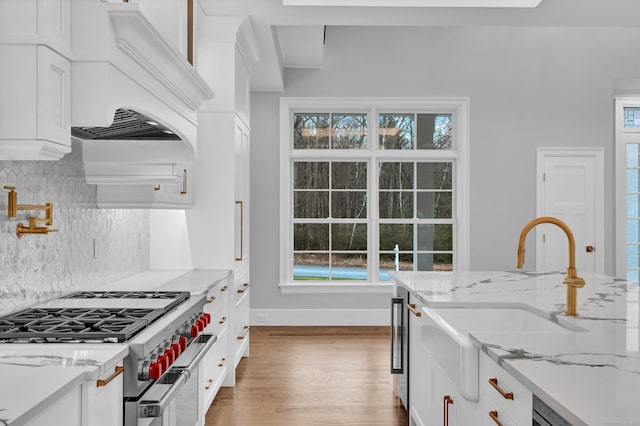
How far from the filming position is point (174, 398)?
2191mm

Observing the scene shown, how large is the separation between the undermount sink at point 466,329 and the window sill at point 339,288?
11.6 feet

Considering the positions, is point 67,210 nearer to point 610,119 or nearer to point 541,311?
point 541,311

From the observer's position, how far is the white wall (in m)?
5.89

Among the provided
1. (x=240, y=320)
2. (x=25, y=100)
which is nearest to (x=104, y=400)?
(x=25, y=100)

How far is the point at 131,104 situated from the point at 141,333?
0.83 meters

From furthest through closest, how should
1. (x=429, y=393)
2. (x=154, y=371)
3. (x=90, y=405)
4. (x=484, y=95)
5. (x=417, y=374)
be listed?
(x=484, y=95), (x=417, y=374), (x=429, y=393), (x=154, y=371), (x=90, y=405)

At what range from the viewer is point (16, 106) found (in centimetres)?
157

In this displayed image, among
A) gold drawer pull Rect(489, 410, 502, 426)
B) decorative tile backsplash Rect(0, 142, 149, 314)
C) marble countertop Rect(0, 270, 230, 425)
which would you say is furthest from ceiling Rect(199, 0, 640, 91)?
gold drawer pull Rect(489, 410, 502, 426)

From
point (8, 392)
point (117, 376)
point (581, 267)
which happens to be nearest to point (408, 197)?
point (581, 267)

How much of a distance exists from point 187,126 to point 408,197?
3.80m

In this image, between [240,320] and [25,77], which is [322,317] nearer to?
[240,320]

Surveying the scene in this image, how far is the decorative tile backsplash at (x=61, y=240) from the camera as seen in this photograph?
2.15 meters

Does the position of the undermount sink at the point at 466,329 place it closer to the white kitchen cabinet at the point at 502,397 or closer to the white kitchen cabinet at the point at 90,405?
the white kitchen cabinet at the point at 502,397

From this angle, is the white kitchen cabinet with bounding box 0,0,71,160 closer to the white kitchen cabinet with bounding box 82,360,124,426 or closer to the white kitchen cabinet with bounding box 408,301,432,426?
the white kitchen cabinet with bounding box 82,360,124,426
